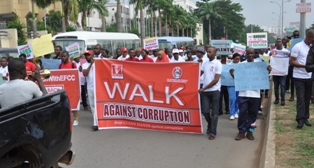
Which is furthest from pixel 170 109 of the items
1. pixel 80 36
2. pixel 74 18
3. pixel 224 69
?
pixel 74 18

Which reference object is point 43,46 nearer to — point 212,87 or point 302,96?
point 212,87

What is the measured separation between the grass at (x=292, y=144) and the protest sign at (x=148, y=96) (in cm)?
163

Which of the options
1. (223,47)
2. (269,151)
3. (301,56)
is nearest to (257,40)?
(223,47)

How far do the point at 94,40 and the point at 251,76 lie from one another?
51.2ft

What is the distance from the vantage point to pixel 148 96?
7.42m

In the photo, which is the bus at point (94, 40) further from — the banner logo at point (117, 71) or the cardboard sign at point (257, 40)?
the banner logo at point (117, 71)

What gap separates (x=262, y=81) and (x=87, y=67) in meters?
3.92

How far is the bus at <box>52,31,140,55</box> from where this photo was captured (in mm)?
20281

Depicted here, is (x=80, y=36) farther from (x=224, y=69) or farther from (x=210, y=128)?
(x=210, y=128)

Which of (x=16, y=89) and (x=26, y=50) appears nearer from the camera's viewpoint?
(x=16, y=89)

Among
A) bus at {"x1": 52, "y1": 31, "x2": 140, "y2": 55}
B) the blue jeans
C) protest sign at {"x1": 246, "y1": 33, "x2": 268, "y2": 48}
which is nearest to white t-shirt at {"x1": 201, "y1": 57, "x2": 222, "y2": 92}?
the blue jeans

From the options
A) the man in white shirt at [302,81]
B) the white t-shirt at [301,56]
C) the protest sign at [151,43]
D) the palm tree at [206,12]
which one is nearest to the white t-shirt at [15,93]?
the man in white shirt at [302,81]

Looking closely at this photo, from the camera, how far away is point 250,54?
23.0 ft

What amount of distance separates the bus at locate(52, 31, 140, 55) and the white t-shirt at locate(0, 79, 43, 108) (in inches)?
640
